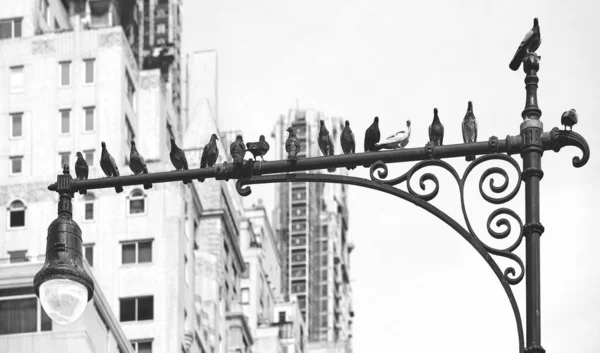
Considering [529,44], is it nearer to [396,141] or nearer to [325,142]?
[396,141]

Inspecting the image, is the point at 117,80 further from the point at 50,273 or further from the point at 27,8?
the point at 50,273

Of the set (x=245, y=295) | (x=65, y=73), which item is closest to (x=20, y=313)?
(x=65, y=73)

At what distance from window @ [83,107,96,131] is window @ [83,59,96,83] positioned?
68.7 inches

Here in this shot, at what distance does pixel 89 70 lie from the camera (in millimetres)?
105500

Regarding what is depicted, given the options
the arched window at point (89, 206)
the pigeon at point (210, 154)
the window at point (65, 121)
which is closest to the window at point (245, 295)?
the window at point (65, 121)

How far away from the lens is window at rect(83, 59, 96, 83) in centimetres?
10531

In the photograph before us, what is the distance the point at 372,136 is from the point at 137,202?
8282 centimetres

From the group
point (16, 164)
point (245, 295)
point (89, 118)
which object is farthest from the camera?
point (245, 295)

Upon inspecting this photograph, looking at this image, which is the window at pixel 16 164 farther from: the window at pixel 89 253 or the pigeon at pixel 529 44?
the pigeon at pixel 529 44

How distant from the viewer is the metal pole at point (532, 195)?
1677 centimetres

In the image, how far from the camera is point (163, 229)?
326 feet

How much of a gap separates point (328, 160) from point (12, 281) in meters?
51.0

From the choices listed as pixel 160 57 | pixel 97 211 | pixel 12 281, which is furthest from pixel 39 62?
pixel 160 57

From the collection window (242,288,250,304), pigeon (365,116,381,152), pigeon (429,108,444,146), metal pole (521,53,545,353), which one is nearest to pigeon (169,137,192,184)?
pigeon (365,116,381,152)
